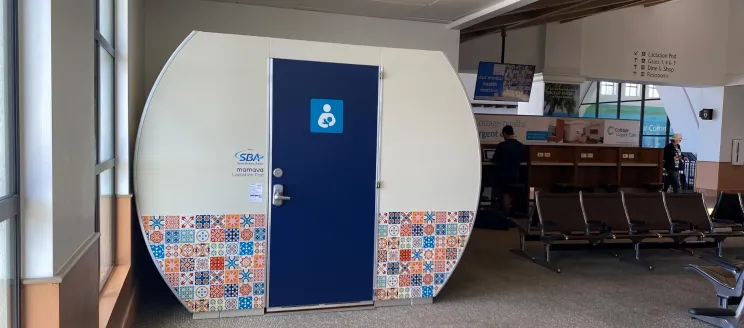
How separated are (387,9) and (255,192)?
3.34 m

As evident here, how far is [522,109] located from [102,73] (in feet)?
39.9

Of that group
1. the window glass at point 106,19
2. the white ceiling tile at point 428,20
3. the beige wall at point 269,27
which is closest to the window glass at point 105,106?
the window glass at point 106,19

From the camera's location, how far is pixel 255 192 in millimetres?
4035

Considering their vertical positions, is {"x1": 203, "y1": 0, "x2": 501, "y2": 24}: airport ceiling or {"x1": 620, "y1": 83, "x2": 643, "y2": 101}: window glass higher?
{"x1": 620, "y1": 83, "x2": 643, "y2": 101}: window glass

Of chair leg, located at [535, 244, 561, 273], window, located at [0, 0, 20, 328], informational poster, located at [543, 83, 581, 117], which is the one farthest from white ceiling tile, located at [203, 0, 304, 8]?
informational poster, located at [543, 83, 581, 117]

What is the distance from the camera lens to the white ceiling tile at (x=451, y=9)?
6.12m

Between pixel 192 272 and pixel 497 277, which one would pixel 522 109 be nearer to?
pixel 497 277

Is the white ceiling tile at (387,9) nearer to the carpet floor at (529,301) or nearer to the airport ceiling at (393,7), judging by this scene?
the airport ceiling at (393,7)

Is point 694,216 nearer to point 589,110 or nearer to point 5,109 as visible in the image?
point 5,109

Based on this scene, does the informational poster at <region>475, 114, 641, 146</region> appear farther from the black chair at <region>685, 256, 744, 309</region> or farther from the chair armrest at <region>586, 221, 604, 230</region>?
the black chair at <region>685, 256, 744, 309</region>

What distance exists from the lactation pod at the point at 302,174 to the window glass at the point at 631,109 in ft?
54.2

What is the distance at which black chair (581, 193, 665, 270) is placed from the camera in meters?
6.05

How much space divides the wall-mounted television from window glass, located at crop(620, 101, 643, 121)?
10282 mm

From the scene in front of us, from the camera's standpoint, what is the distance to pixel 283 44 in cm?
402
